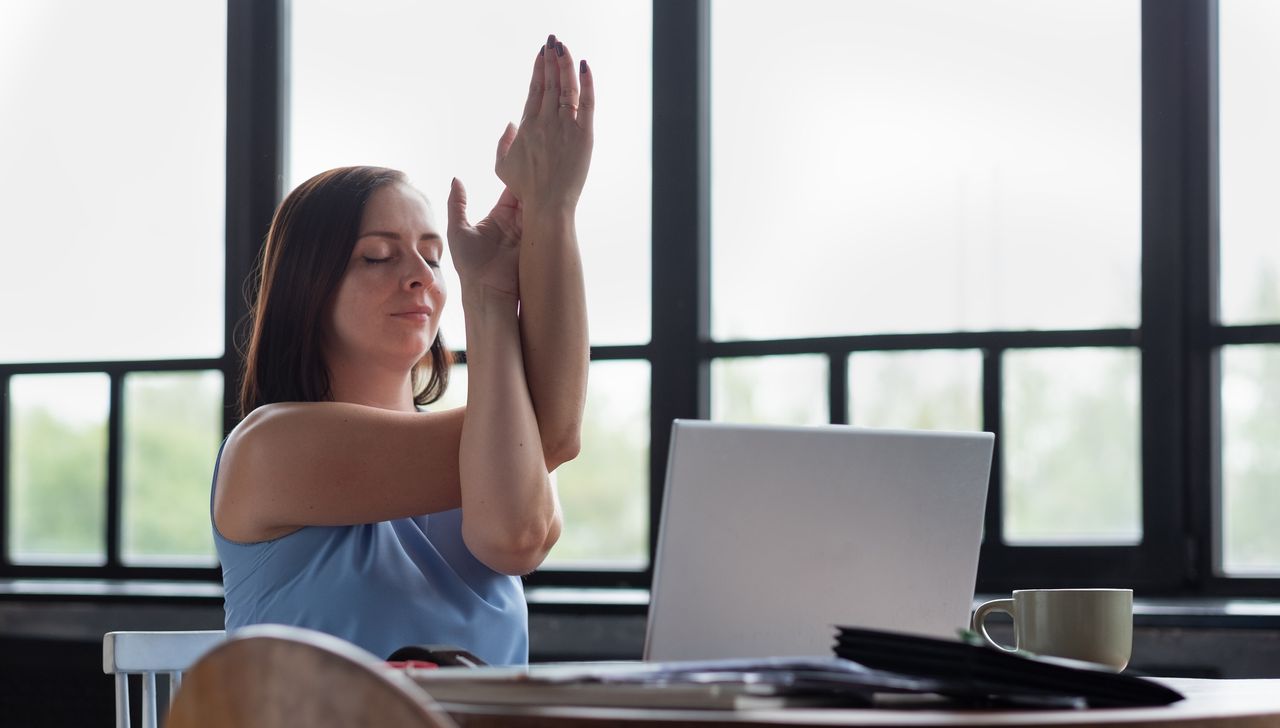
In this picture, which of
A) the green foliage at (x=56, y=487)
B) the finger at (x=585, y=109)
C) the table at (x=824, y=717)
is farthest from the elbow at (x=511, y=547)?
the green foliage at (x=56, y=487)

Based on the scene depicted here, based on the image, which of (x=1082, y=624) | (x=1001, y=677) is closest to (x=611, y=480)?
(x=1082, y=624)

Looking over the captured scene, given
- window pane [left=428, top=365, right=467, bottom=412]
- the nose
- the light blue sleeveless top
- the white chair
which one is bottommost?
the white chair

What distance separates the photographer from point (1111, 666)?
1291 millimetres

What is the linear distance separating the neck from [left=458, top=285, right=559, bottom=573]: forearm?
23 centimetres

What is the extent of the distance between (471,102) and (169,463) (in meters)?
1.37

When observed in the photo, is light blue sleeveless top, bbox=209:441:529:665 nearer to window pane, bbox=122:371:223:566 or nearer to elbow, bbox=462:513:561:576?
elbow, bbox=462:513:561:576

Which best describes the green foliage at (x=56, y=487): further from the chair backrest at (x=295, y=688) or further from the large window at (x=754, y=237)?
the chair backrest at (x=295, y=688)

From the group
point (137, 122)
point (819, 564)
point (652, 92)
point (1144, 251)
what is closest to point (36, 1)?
point (137, 122)

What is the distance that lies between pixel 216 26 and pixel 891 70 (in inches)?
77.9

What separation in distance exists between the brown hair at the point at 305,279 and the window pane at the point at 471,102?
1.62 m

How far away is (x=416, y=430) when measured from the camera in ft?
5.58

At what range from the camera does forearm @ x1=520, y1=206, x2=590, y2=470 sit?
171 cm

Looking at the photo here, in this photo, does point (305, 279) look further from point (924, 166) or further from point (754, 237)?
point (924, 166)

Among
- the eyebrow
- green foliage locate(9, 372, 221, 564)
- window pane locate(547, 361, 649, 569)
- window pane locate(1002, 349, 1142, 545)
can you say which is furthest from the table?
green foliage locate(9, 372, 221, 564)
